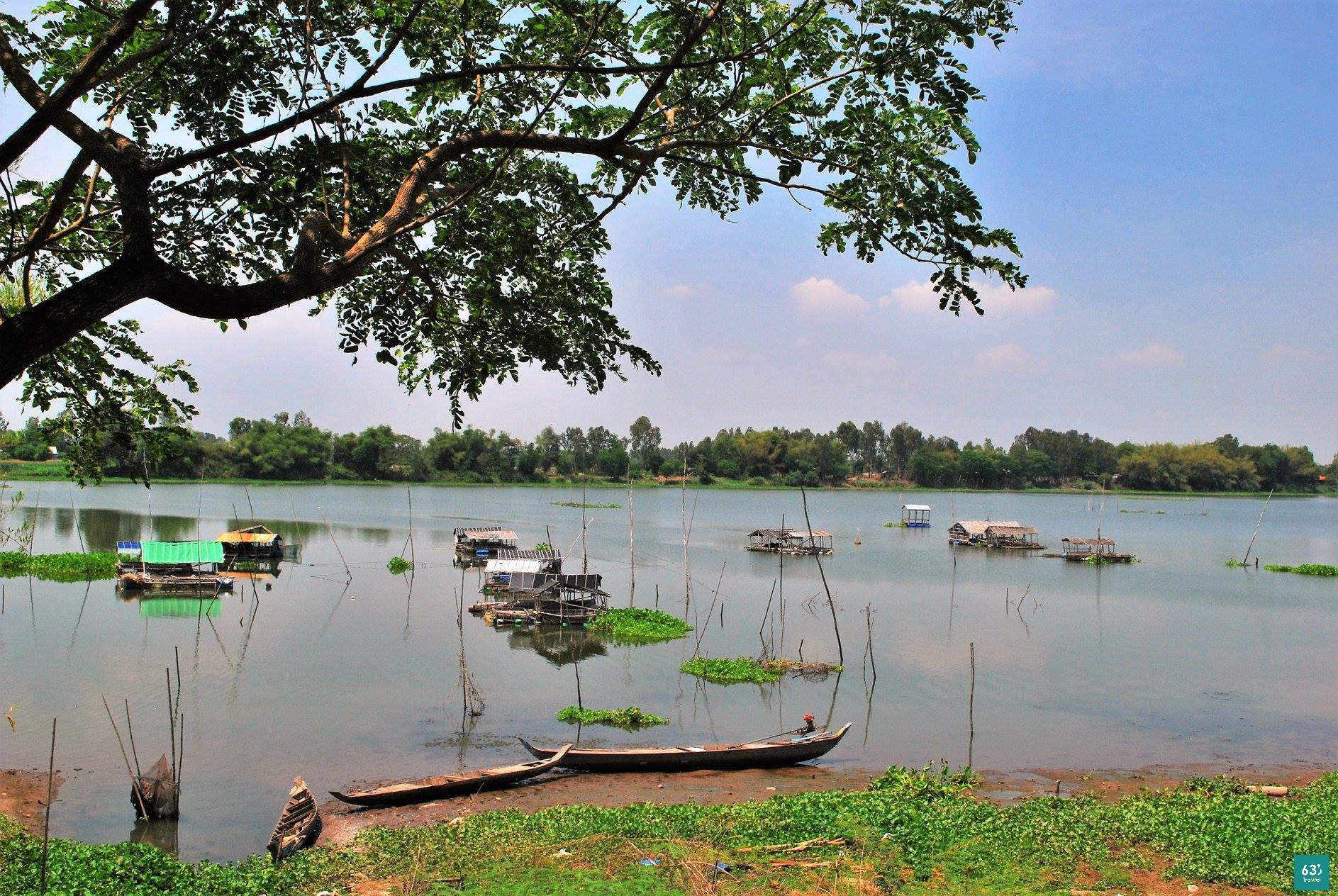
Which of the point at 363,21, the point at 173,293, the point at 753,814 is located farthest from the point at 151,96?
the point at 753,814

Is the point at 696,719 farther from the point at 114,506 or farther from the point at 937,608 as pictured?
the point at 114,506

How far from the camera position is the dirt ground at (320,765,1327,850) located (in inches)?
394

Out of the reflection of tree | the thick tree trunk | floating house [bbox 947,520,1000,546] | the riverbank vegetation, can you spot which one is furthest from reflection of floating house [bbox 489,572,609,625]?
floating house [bbox 947,520,1000,546]

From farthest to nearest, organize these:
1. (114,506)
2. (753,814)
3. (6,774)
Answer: (114,506) → (6,774) → (753,814)

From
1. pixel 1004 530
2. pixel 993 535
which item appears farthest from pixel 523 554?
pixel 1004 530

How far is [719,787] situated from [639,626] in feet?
33.9

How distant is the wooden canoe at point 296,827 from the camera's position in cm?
837

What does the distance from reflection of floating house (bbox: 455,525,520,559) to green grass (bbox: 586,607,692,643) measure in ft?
39.8

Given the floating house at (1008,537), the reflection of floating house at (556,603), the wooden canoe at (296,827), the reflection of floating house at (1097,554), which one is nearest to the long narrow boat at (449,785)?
the wooden canoe at (296,827)

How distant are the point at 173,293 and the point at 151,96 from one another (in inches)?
77.6

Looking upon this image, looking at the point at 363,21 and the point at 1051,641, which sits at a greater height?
the point at 363,21

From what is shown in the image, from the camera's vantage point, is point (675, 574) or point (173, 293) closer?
point (173, 293)

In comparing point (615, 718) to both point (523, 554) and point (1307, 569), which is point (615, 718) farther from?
point (1307, 569)

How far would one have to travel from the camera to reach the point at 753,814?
29.8ft
